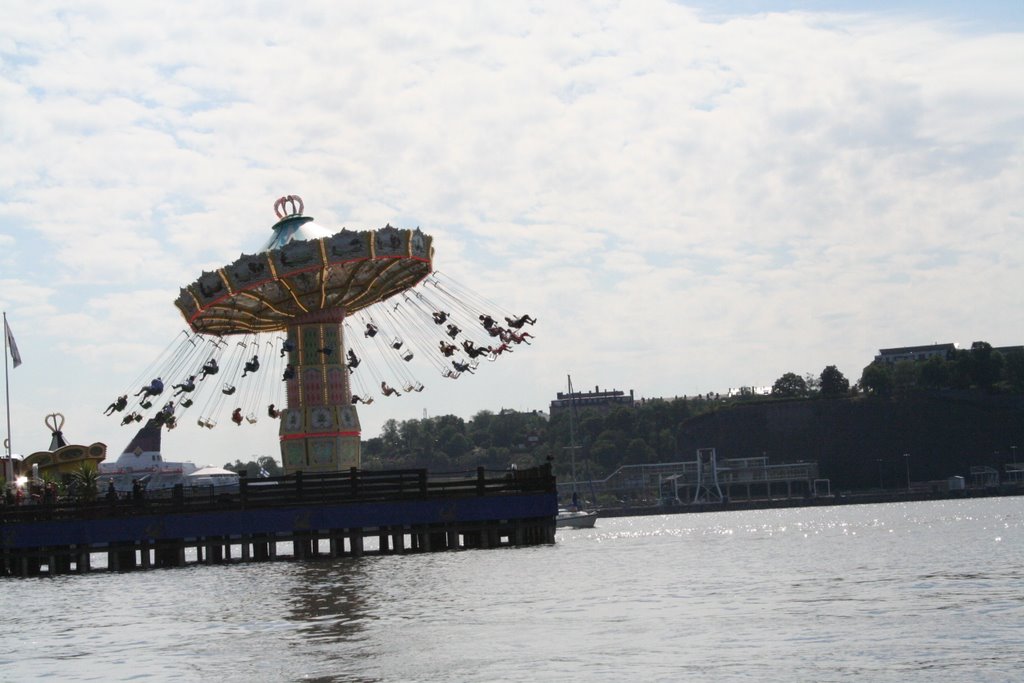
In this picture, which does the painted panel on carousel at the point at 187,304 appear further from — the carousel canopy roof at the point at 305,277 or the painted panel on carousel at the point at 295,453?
the painted panel on carousel at the point at 295,453

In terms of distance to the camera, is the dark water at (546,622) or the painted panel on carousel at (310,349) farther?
the painted panel on carousel at (310,349)

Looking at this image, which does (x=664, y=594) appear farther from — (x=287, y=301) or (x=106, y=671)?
(x=287, y=301)

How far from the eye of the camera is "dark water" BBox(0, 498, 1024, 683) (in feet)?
80.4

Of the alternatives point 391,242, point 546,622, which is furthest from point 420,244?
point 546,622

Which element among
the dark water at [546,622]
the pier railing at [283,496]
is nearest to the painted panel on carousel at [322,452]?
the pier railing at [283,496]

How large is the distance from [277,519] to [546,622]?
28776 millimetres

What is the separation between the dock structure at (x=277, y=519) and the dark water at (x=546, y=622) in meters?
6.33

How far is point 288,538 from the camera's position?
59.4 meters

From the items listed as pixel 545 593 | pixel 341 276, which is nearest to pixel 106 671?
pixel 545 593

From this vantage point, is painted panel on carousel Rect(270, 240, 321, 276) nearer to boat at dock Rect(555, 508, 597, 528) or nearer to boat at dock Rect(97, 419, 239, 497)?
boat at dock Rect(555, 508, 597, 528)

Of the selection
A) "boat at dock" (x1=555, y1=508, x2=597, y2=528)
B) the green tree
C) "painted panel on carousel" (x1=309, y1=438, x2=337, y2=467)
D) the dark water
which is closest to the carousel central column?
"painted panel on carousel" (x1=309, y1=438, x2=337, y2=467)

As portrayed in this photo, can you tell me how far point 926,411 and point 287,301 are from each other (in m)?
142

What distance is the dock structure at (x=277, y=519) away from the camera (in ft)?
189

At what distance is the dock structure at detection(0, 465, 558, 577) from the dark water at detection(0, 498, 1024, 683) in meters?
6.33
